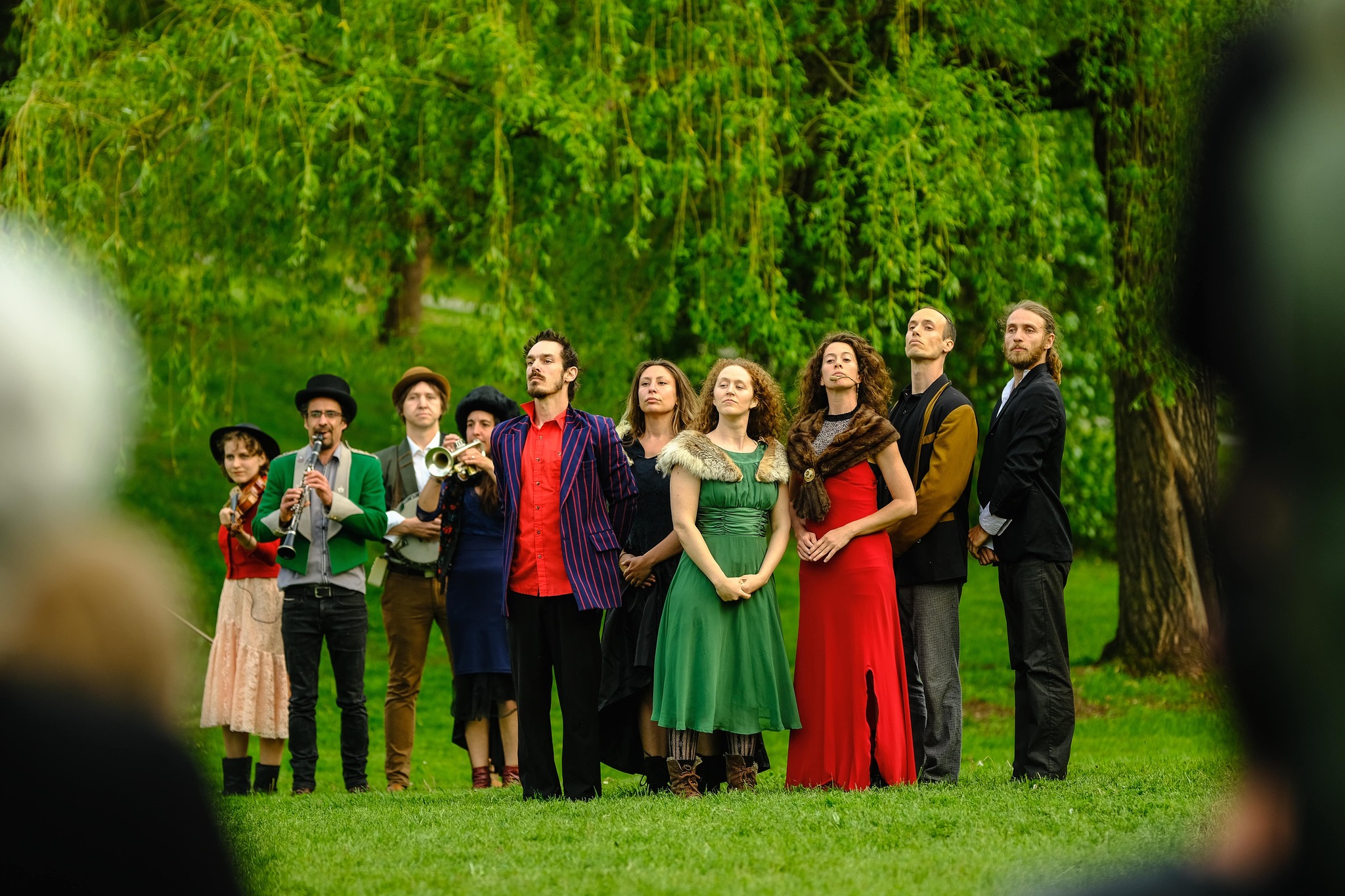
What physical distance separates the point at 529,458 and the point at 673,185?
11.2 feet

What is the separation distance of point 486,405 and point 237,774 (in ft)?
8.50

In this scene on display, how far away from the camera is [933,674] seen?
7.22 m

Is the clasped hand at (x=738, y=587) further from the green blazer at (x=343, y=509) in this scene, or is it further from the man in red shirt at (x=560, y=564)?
the green blazer at (x=343, y=509)

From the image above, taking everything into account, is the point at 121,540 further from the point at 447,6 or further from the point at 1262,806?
the point at 447,6

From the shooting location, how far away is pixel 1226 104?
72 cm

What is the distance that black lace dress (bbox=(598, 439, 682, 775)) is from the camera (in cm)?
766

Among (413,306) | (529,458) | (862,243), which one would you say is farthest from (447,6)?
(413,306)

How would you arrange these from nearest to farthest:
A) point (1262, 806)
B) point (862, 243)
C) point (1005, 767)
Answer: point (1262, 806) → point (1005, 767) → point (862, 243)

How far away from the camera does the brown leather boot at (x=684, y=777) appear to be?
7.05 m

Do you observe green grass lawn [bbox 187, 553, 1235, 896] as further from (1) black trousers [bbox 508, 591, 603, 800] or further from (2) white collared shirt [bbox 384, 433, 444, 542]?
(2) white collared shirt [bbox 384, 433, 444, 542]

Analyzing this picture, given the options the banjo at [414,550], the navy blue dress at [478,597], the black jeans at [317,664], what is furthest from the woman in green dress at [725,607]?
the banjo at [414,550]

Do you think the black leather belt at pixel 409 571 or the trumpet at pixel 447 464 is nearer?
the trumpet at pixel 447 464

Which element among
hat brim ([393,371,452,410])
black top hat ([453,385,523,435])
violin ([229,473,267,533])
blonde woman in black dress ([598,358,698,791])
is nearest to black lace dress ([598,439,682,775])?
blonde woman in black dress ([598,358,698,791])

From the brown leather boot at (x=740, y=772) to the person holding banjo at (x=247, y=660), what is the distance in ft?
9.46
